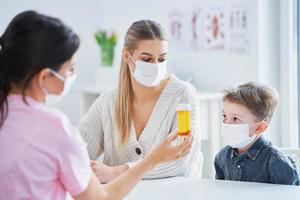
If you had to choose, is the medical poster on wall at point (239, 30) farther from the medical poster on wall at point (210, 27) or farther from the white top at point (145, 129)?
the white top at point (145, 129)

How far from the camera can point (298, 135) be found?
311cm

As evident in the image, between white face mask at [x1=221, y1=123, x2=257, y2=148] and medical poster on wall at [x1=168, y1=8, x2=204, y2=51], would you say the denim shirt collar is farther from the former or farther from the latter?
medical poster on wall at [x1=168, y1=8, x2=204, y2=51]

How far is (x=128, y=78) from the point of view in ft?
7.22

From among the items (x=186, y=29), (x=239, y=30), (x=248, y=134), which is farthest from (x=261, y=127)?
(x=186, y=29)

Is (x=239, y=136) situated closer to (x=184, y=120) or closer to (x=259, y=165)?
(x=259, y=165)

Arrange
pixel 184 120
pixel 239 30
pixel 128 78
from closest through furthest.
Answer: pixel 184 120, pixel 128 78, pixel 239 30

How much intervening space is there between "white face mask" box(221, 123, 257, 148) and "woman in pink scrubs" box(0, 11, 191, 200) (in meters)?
0.74

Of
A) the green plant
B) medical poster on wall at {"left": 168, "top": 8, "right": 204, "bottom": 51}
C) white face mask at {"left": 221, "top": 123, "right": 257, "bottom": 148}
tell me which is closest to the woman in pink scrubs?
white face mask at {"left": 221, "top": 123, "right": 257, "bottom": 148}

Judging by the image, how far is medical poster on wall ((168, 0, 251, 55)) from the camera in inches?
122

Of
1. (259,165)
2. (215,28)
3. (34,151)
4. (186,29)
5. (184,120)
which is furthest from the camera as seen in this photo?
(186,29)

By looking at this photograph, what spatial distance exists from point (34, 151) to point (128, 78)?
40.8 inches

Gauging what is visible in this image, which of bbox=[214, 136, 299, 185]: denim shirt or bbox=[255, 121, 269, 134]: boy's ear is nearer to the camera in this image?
bbox=[214, 136, 299, 185]: denim shirt

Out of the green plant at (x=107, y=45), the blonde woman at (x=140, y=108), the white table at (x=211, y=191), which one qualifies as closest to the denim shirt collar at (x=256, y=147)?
the white table at (x=211, y=191)

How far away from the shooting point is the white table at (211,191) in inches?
65.0
